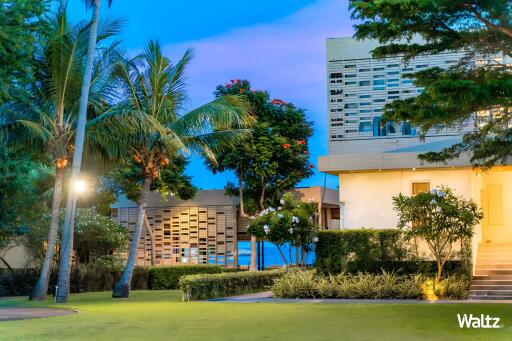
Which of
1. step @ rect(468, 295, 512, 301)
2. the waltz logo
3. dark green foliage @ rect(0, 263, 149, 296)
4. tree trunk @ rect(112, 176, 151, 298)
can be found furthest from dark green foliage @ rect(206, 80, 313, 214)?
the waltz logo

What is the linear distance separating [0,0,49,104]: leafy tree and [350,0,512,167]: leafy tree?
7.27 m

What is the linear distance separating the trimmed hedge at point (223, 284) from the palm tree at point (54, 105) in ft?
14.2

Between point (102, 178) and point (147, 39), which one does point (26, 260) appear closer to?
point (102, 178)

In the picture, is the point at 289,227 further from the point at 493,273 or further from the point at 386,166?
the point at 493,273

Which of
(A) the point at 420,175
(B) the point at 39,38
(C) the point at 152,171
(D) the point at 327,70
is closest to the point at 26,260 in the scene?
(C) the point at 152,171

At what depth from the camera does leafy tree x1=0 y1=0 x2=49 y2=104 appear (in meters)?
16.4

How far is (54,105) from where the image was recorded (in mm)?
23203

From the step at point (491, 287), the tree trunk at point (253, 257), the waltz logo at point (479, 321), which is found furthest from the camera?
the tree trunk at point (253, 257)

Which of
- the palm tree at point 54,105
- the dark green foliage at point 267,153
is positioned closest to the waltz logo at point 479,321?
the palm tree at point 54,105

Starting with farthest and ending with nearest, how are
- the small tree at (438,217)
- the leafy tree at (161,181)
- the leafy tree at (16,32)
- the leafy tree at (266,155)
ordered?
the leafy tree at (161,181)
the leafy tree at (266,155)
the small tree at (438,217)
the leafy tree at (16,32)

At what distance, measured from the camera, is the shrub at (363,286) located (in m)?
20.3

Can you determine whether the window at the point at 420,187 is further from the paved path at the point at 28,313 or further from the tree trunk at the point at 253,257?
the tree trunk at the point at 253,257

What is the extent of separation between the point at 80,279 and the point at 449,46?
1806 centimetres

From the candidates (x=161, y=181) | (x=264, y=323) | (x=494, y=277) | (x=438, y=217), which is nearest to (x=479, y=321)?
(x=264, y=323)
